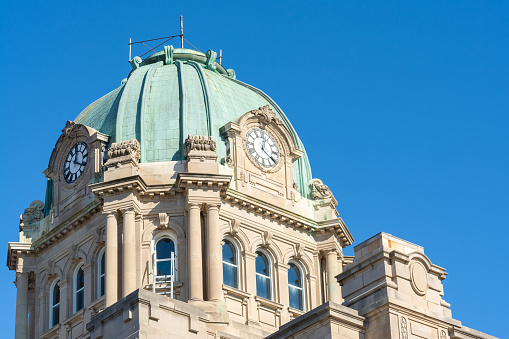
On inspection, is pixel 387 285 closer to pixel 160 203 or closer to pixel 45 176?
pixel 160 203

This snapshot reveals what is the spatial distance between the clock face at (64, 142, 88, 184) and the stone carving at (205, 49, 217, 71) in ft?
26.0

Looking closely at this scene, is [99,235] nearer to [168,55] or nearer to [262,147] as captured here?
[262,147]

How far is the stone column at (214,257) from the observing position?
Answer: 58688mm

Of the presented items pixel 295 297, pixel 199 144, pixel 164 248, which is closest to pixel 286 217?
pixel 295 297

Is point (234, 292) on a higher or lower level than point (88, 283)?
lower

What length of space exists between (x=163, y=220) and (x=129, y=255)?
7.88 feet

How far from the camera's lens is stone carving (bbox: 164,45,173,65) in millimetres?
68812

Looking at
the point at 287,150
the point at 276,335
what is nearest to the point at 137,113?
the point at 287,150

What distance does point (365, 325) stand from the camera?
146 feet

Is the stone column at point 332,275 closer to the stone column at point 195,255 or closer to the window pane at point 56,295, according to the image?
the stone column at point 195,255

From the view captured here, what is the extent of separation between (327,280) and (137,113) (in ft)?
38.1

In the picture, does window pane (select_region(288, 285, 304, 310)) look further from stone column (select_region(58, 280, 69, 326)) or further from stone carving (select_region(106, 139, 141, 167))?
stone column (select_region(58, 280, 69, 326))

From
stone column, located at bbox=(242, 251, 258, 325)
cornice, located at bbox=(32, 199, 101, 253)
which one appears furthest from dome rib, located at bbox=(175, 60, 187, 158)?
stone column, located at bbox=(242, 251, 258, 325)

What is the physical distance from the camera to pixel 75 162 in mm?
65375
